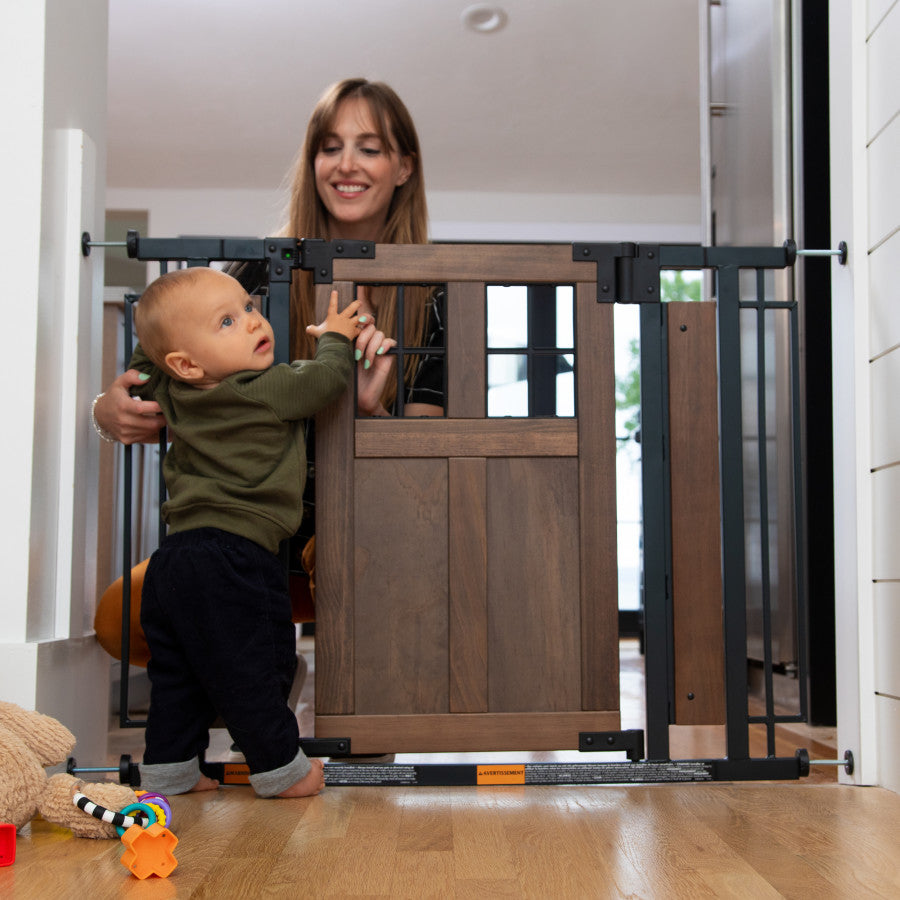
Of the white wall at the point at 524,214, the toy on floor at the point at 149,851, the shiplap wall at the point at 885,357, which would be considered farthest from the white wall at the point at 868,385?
the white wall at the point at 524,214

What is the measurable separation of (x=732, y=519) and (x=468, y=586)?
430 mm

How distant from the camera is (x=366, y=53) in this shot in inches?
181

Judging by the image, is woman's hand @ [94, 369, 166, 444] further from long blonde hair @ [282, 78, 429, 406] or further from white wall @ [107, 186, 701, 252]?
white wall @ [107, 186, 701, 252]

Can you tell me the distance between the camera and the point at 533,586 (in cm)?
164

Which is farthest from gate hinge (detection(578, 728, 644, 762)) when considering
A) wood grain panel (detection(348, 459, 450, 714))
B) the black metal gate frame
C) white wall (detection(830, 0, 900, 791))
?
white wall (detection(830, 0, 900, 791))

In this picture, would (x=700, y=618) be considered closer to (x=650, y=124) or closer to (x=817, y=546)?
(x=817, y=546)

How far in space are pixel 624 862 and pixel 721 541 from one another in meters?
0.64

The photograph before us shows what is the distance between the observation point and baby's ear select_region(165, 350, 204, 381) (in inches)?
60.4

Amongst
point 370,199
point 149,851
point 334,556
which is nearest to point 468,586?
point 334,556

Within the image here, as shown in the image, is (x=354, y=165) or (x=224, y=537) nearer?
(x=224, y=537)

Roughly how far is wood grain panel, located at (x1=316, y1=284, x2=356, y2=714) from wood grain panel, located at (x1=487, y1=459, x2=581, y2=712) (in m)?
0.22

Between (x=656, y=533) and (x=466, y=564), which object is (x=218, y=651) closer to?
(x=466, y=564)

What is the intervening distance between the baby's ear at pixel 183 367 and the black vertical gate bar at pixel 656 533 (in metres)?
0.69

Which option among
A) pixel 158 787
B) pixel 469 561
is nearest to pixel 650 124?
pixel 469 561
